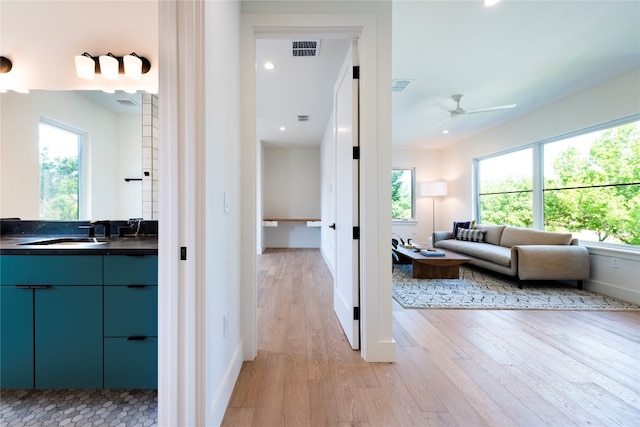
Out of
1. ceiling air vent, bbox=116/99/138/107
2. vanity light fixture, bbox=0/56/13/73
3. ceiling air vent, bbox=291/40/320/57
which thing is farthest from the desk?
vanity light fixture, bbox=0/56/13/73

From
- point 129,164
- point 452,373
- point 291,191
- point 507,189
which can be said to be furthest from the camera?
point 291,191

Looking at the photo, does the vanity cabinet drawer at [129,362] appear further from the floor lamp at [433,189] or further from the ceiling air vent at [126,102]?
the floor lamp at [433,189]

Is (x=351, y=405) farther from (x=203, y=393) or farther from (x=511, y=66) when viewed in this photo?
(x=511, y=66)

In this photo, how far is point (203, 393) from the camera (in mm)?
1079

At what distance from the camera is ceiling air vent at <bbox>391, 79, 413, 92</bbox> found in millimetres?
3301

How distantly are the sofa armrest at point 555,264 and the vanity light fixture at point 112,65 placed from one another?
4.69 m

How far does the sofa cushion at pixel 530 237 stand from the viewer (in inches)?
146

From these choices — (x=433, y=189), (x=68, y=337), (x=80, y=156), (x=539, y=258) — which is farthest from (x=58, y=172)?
(x=433, y=189)

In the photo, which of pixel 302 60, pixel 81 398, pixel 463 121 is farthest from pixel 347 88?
pixel 463 121

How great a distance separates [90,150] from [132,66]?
771 mm

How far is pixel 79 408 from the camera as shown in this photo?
1390 mm

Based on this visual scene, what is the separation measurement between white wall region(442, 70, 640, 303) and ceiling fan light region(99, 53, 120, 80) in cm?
533

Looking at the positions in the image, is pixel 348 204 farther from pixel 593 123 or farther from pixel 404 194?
pixel 404 194

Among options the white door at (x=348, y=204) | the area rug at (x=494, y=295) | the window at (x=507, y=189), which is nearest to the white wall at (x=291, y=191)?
the area rug at (x=494, y=295)
